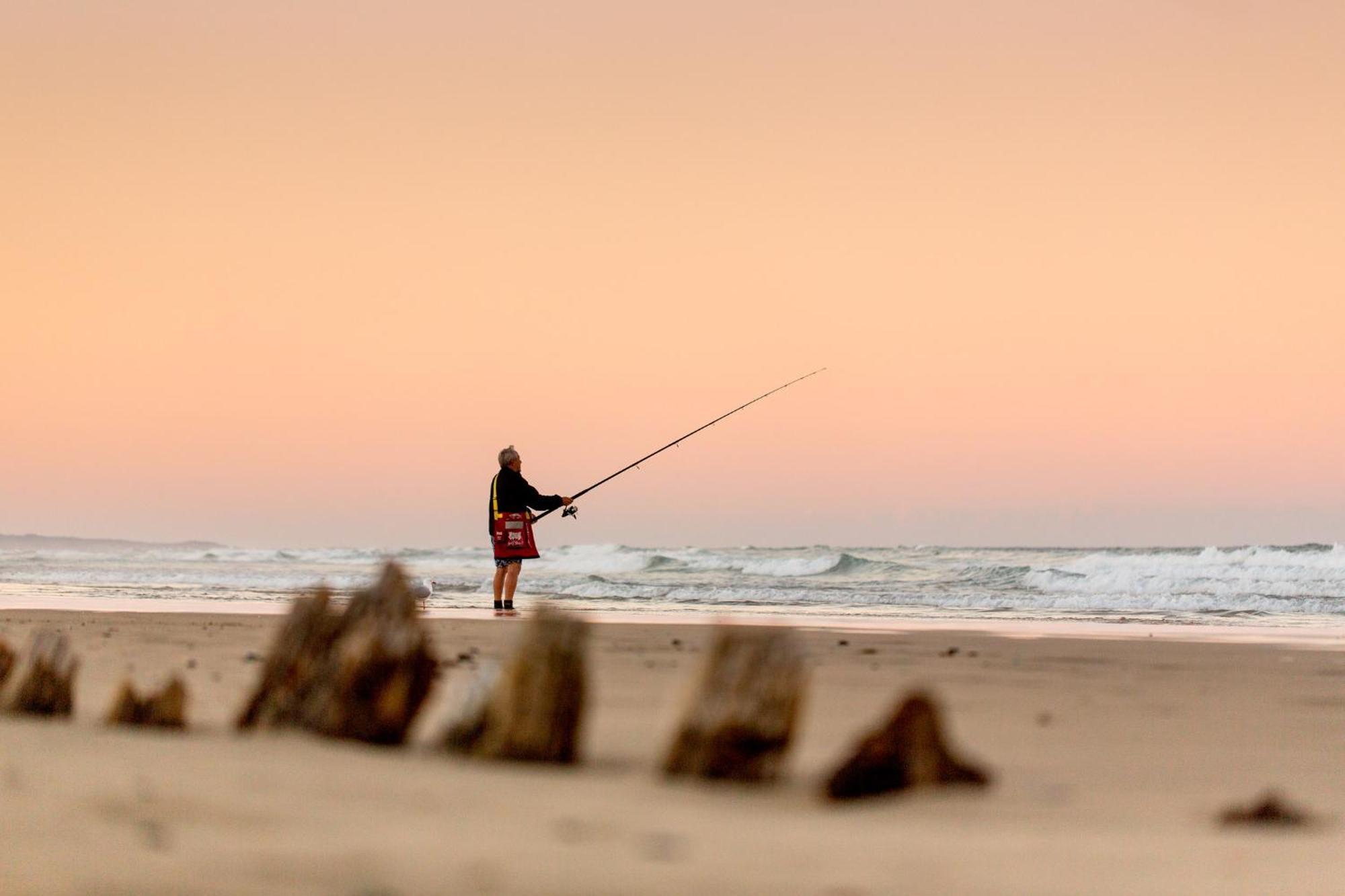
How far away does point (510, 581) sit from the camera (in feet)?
47.4

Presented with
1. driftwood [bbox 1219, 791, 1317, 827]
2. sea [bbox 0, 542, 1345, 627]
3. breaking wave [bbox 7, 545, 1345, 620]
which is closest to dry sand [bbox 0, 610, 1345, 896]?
driftwood [bbox 1219, 791, 1317, 827]

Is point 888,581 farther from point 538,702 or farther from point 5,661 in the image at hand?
point 538,702

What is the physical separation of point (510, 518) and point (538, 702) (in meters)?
10.2

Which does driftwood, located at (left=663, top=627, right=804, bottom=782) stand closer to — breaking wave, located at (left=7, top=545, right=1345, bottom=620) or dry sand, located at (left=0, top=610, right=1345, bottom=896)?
dry sand, located at (left=0, top=610, right=1345, bottom=896)

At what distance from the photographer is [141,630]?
1060 centimetres

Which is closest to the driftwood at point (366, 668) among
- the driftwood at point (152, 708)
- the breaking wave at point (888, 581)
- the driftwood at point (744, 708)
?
the driftwood at point (152, 708)

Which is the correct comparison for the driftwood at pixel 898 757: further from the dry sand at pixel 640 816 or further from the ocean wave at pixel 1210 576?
the ocean wave at pixel 1210 576

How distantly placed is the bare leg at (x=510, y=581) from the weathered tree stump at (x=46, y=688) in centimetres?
900

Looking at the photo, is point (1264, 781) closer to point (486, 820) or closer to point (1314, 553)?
point (486, 820)

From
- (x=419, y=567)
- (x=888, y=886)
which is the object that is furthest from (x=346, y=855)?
(x=419, y=567)

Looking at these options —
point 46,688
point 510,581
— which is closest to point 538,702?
point 46,688

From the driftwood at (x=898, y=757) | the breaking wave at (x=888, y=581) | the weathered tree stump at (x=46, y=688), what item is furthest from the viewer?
the breaking wave at (x=888, y=581)

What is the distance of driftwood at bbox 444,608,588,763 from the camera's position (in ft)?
13.9

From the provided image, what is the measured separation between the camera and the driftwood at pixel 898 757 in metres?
4.04
